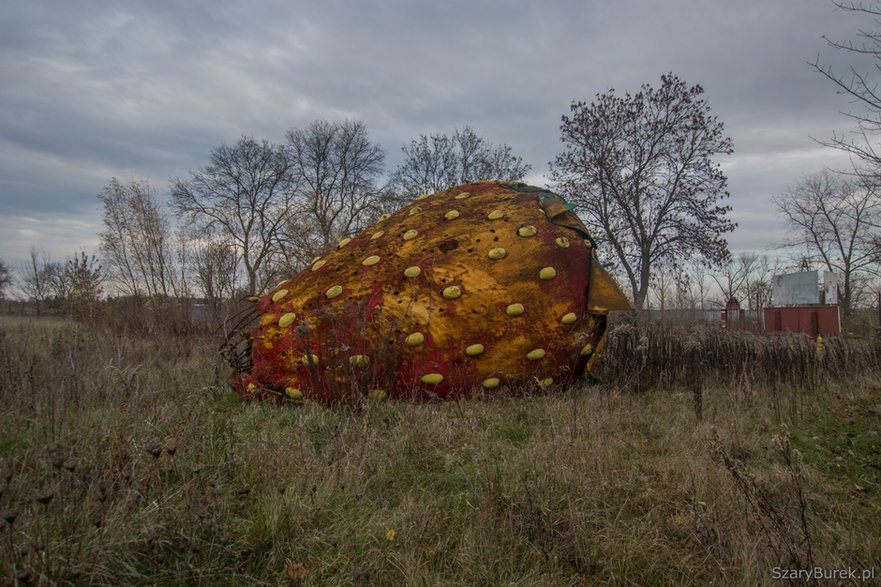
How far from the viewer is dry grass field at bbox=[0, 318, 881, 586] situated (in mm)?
1741

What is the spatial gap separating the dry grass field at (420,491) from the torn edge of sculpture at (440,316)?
23 centimetres

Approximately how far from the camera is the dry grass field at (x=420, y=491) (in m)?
1.74

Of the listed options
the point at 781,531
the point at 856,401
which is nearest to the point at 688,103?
the point at 856,401

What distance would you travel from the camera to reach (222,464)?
2408mm

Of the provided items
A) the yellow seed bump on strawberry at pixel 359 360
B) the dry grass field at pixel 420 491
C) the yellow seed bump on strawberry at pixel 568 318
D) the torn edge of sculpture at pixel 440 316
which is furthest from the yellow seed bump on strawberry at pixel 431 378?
the yellow seed bump on strawberry at pixel 568 318

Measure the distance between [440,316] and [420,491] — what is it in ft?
5.37

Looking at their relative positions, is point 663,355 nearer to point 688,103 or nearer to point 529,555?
point 529,555

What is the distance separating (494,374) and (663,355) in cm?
240

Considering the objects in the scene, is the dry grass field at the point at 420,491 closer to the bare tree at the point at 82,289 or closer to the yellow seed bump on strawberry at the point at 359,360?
the yellow seed bump on strawberry at the point at 359,360

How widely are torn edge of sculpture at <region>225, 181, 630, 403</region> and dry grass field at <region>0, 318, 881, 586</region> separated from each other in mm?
235

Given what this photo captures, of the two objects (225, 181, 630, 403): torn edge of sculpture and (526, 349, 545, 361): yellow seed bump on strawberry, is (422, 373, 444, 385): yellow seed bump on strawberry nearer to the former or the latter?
(225, 181, 630, 403): torn edge of sculpture

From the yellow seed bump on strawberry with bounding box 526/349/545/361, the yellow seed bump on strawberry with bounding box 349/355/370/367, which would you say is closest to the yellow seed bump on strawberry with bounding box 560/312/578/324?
the yellow seed bump on strawberry with bounding box 526/349/545/361

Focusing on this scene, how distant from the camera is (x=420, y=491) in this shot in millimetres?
2422

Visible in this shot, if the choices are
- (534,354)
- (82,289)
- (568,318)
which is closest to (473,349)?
(534,354)
